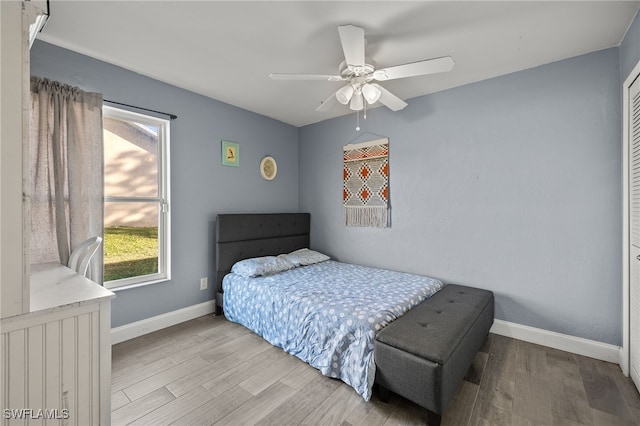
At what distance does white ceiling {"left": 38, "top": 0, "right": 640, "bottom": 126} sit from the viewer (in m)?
1.63

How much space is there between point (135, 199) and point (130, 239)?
387 millimetres

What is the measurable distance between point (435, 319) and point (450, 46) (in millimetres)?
2010

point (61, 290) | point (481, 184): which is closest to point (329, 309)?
point (61, 290)

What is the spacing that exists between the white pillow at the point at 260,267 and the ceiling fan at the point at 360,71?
1779mm

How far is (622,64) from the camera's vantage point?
1950 mm

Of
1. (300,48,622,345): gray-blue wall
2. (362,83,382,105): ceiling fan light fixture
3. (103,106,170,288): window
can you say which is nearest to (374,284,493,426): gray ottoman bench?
(300,48,622,345): gray-blue wall

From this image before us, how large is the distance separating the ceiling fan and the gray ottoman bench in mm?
1654

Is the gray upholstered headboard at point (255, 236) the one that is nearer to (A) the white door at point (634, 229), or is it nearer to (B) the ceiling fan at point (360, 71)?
(B) the ceiling fan at point (360, 71)

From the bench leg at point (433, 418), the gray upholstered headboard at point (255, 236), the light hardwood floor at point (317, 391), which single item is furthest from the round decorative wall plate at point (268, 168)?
the bench leg at point (433, 418)

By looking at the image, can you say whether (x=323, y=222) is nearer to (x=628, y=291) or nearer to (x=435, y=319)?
(x=435, y=319)

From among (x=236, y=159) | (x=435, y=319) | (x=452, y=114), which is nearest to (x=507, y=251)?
(x=435, y=319)

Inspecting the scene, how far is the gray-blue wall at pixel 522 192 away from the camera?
2064mm

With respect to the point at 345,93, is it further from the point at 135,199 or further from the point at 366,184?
the point at 135,199

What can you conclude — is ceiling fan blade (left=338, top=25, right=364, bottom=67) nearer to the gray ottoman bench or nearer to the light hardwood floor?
the gray ottoman bench
